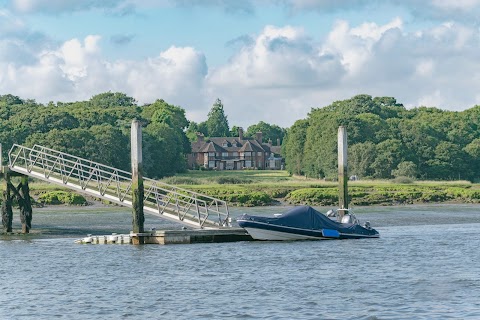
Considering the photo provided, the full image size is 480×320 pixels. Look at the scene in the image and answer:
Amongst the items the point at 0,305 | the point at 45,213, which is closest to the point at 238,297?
the point at 0,305

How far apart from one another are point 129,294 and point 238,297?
3.90 m

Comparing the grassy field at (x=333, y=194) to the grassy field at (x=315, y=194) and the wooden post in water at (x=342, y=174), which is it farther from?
the wooden post in water at (x=342, y=174)

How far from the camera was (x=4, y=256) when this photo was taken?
47750 mm

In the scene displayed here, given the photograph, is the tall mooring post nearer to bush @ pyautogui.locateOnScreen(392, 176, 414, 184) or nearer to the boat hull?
the boat hull

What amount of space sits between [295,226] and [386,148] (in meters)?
90.4

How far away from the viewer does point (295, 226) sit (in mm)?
52625

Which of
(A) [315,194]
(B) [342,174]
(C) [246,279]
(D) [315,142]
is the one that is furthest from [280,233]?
(D) [315,142]

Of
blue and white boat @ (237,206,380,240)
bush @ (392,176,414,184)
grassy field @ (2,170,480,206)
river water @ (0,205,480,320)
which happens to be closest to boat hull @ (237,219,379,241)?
blue and white boat @ (237,206,380,240)

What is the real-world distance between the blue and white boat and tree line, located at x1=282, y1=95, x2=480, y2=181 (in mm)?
83356

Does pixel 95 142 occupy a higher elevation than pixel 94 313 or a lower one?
higher

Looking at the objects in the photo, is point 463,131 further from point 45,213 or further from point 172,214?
point 172,214

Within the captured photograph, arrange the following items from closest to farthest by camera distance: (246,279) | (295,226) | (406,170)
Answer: (246,279)
(295,226)
(406,170)

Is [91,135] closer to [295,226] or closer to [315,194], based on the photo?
[315,194]

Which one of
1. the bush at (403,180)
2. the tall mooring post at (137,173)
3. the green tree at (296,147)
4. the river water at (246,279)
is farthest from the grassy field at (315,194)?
the green tree at (296,147)
